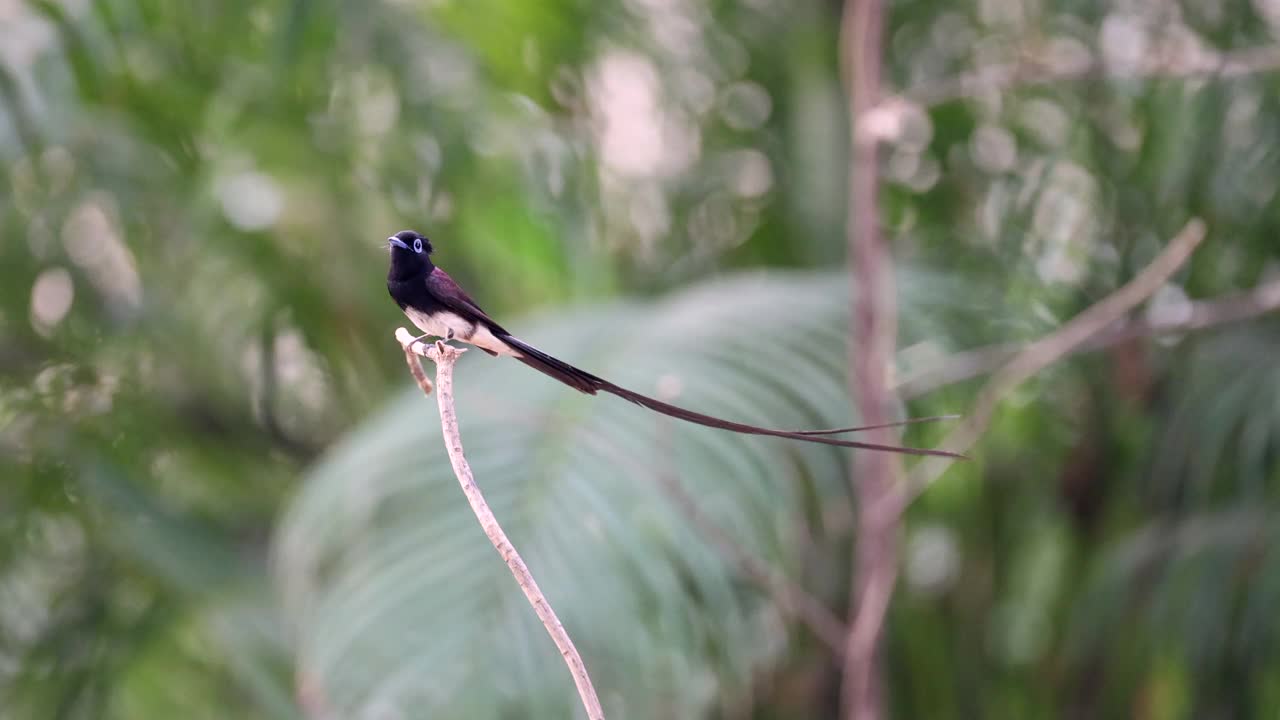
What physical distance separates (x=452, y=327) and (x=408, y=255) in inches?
1.1

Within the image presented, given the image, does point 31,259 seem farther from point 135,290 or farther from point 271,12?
point 271,12

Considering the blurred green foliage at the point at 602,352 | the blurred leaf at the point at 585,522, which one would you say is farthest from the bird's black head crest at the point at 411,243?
the blurred green foliage at the point at 602,352

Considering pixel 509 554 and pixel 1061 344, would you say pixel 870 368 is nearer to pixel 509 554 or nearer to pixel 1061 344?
pixel 1061 344

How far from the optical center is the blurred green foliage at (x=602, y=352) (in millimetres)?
1056

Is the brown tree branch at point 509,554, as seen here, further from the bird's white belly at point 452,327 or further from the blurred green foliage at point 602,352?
the blurred green foliage at point 602,352

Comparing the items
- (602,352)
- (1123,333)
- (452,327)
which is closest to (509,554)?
(452,327)

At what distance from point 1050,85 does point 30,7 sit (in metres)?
1.14

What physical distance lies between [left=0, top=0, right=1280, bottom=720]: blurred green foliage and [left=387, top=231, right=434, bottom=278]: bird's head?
587 millimetres

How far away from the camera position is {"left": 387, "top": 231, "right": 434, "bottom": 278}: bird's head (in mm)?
401

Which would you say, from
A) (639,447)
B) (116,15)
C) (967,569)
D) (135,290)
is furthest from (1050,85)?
(135,290)

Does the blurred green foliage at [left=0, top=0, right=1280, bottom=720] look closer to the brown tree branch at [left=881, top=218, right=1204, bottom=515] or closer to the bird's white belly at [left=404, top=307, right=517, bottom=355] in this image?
the brown tree branch at [left=881, top=218, right=1204, bottom=515]

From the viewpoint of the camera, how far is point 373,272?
167 cm

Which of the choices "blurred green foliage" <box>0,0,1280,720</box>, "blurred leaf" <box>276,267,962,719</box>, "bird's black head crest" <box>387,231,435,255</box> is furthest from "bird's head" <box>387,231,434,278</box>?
"blurred green foliage" <box>0,0,1280,720</box>

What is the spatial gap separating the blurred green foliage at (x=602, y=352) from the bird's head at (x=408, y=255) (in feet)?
1.93
